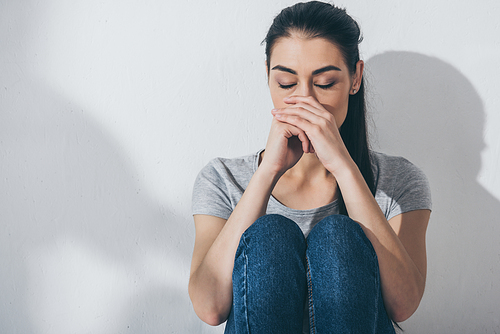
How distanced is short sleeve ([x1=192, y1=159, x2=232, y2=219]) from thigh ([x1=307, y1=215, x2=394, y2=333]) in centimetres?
33

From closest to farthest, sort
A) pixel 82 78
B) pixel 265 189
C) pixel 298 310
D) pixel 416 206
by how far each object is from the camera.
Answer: pixel 298 310 → pixel 265 189 → pixel 416 206 → pixel 82 78

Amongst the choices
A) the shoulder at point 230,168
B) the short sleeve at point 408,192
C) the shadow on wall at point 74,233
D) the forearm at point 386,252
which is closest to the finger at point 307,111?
the forearm at point 386,252

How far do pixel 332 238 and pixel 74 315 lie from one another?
1034mm

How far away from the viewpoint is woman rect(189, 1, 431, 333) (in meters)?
0.63

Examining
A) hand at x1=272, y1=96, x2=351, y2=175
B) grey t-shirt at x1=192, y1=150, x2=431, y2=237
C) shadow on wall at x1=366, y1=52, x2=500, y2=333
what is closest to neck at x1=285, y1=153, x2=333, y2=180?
grey t-shirt at x1=192, y1=150, x2=431, y2=237

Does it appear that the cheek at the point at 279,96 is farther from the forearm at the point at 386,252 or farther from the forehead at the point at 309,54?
the forearm at the point at 386,252

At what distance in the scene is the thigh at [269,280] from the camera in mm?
612

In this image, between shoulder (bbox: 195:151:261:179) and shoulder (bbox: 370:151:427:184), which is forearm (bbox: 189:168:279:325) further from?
shoulder (bbox: 370:151:427:184)

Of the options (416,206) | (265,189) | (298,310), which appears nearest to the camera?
(298,310)

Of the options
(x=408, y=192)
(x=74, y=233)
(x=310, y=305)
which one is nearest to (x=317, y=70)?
(x=408, y=192)

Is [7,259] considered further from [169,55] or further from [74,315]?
[169,55]

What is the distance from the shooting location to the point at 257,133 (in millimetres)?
1218

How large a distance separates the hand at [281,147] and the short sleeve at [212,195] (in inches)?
7.8

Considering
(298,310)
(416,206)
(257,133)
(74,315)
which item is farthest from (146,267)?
(416,206)
